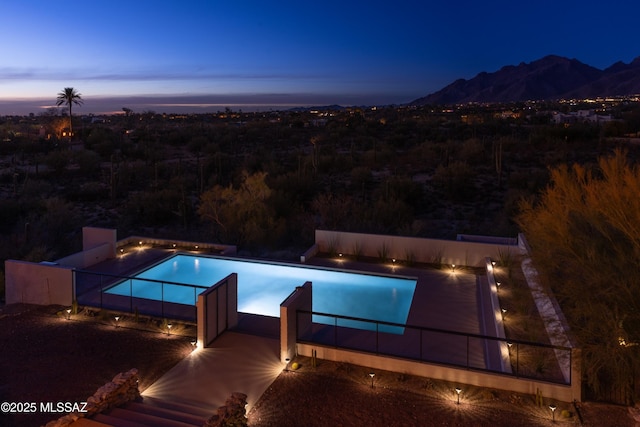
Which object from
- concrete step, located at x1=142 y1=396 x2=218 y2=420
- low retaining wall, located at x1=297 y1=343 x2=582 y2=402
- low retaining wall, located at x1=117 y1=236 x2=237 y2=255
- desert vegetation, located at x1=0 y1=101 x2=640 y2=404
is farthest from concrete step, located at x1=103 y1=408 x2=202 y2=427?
low retaining wall, located at x1=117 y1=236 x2=237 y2=255

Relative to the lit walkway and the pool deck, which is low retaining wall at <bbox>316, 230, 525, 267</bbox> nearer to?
the pool deck

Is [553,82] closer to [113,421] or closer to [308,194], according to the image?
[308,194]

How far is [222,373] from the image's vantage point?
24.0ft

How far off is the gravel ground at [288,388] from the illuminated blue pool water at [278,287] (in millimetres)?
1991

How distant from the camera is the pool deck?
272 inches

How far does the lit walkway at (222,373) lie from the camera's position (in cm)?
672

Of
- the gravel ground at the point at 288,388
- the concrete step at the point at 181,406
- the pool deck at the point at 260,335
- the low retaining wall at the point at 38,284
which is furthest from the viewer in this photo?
the low retaining wall at the point at 38,284

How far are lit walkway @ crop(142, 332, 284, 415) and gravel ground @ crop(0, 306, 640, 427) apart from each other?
0.20 meters

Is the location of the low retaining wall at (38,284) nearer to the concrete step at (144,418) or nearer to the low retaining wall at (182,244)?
the low retaining wall at (182,244)

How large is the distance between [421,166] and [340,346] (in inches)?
1024

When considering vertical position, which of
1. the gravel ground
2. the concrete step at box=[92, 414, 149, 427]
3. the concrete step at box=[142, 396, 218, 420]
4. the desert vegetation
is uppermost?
the desert vegetation

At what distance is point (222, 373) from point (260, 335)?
1.43 metres

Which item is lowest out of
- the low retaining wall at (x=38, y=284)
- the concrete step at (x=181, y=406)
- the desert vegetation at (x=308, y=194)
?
the concrete step at (x=181, y=406)

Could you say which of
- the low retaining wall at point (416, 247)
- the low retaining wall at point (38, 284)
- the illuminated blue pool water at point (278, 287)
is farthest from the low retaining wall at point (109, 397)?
the low retaining wall at point (416, 247)
